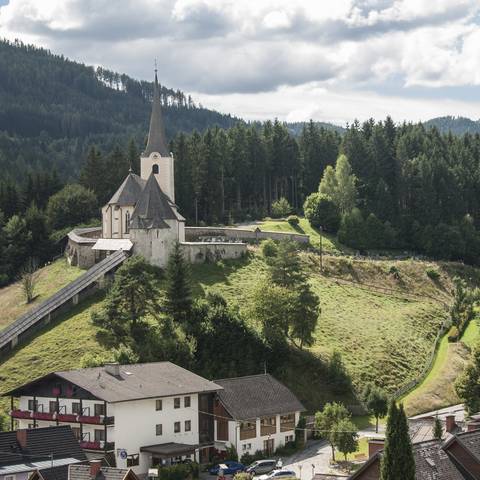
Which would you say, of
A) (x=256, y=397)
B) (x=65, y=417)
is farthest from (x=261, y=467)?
(x=65, y=417)

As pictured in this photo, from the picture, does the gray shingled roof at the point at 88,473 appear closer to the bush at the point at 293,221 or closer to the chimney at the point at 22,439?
the chimney at the point at 22,439

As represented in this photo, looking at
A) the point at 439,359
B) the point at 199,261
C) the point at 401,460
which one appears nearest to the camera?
the point at 401,460

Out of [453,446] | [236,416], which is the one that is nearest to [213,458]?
[236,416]

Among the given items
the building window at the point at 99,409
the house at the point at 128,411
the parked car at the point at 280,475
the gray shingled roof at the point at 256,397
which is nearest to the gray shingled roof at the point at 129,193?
the gray shingled roof at the point at 256,397

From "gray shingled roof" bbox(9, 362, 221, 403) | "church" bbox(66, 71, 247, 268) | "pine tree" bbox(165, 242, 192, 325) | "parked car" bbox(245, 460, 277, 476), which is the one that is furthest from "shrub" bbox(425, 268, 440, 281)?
"parked car" bbox(245, 460, 277, 476)

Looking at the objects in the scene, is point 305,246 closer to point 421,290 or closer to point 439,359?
point 421,290

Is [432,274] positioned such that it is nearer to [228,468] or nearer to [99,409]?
[228,468]
